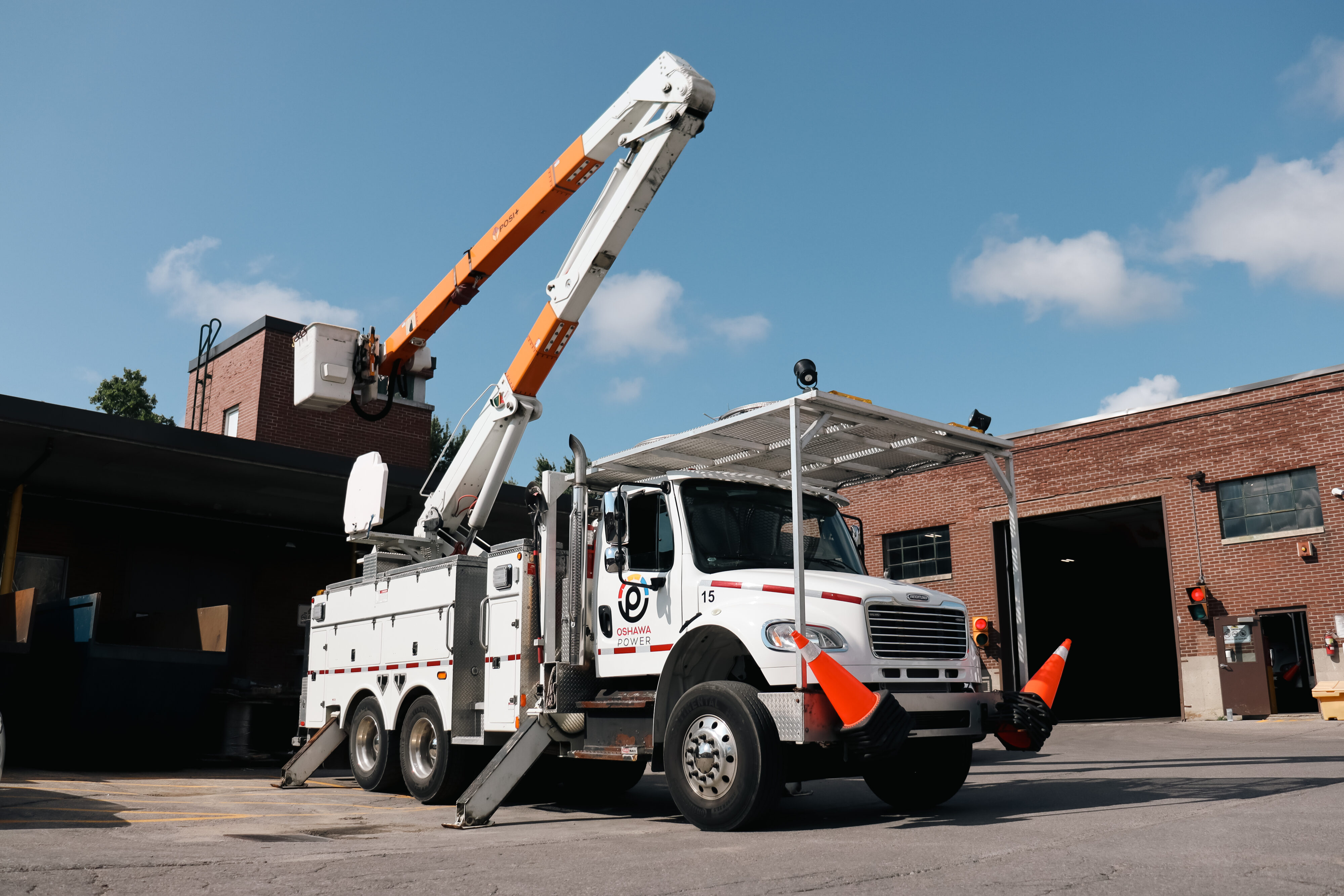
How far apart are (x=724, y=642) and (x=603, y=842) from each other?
6.26 feet

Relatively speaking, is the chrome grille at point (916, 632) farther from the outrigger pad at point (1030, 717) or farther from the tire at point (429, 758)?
the tire at point (429, 758)

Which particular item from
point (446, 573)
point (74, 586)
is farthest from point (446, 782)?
point (74, 586)

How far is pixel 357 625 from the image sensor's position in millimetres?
12328

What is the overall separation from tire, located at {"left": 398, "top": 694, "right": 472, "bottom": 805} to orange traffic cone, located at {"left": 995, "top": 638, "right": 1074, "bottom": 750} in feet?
16.3

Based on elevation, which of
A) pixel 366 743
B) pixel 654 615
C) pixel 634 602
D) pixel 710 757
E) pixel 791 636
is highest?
pixel 634 602

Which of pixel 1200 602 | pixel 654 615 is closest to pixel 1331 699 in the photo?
pixel 1200 602

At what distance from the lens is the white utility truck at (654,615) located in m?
7.97

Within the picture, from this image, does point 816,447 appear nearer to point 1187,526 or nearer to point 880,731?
point 880,731

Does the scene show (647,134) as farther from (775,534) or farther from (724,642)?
(724,642)

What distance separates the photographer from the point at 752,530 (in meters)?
9.20

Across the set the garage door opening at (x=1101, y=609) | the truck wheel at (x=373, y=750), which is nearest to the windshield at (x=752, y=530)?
the truck wheel at (x=373, y=750)

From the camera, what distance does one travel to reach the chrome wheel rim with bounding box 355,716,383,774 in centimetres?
1182

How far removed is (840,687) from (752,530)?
81.4 inches

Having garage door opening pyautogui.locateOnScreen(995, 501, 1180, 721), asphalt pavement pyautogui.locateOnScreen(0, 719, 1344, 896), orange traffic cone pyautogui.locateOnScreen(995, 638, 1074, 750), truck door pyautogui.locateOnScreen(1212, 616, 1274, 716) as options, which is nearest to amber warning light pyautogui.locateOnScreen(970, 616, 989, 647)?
garage door opening pyautogui.locateOnScreen(995, 501, 1180, 721)
